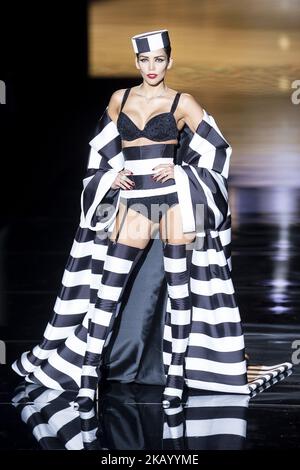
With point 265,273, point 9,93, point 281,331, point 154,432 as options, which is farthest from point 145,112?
point 9,93

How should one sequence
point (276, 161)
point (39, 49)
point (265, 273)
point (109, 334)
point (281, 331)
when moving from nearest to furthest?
point (109, 334) → point (281, 331) → point (265, 273) → point (276, 161) → point (39, 49)

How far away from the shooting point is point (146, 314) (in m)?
6.23

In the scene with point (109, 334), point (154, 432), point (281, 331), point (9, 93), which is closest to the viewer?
point (154, 432)

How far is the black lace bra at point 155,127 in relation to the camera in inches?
226

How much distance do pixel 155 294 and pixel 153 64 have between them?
114cm

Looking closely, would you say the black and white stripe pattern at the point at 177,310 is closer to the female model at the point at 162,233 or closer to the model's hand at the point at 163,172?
the female model at the point at 162,233

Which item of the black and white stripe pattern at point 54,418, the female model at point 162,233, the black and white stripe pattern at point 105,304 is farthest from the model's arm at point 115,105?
the black and white stripe pattern at point 54,418

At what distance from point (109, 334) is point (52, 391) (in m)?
0.40

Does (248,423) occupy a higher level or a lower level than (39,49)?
lower

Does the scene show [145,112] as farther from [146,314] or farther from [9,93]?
[9,93]

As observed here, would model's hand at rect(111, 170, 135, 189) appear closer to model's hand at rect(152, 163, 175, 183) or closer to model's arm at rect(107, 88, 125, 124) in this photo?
model's hand at rect(152, 163, 175, 183)

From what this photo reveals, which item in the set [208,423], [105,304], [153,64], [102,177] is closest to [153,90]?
[153,64]

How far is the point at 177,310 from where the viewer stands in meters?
5.91

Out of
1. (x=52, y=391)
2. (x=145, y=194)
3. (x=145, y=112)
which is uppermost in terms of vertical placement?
(x=145, y=112)
